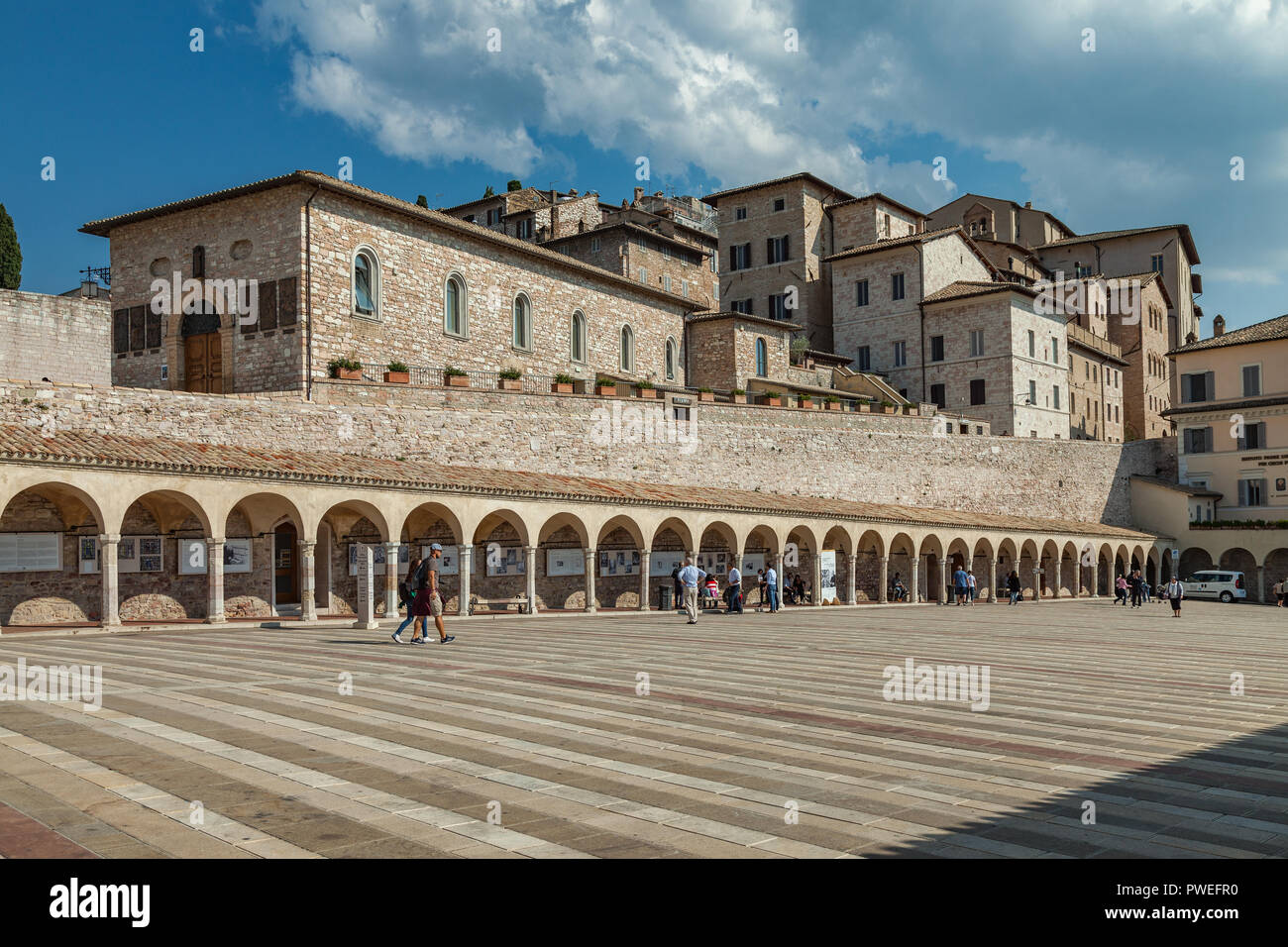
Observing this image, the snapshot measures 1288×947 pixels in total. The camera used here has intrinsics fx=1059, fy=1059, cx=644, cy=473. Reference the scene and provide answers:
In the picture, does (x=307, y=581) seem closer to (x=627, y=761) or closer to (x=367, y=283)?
(x=367, y=283)

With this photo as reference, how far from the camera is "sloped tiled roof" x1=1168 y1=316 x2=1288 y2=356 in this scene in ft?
187

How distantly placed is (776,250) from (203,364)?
38448mm

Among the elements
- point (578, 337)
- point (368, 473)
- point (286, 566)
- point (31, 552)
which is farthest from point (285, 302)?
point (578, 337)

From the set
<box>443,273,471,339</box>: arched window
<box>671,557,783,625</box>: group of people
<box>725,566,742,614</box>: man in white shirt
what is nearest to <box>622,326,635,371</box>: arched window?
<box>443,273,471,339</box>: arched window

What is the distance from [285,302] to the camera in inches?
1302

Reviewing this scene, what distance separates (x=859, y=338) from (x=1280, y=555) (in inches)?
988

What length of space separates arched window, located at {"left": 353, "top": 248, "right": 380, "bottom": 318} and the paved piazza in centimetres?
2102

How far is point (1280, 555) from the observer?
182 feet

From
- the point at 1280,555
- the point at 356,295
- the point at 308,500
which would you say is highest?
the point at 356,295

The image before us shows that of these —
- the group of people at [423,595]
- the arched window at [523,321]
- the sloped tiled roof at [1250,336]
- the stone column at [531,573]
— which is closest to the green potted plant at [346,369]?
the stone column at [531,573]

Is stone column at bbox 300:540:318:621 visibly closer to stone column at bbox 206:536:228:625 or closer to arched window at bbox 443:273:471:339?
stone column at bbox 206:536:228:625

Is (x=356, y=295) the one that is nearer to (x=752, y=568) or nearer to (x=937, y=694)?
(x=752, y=568)

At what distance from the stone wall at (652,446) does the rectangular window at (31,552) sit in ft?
7.81
